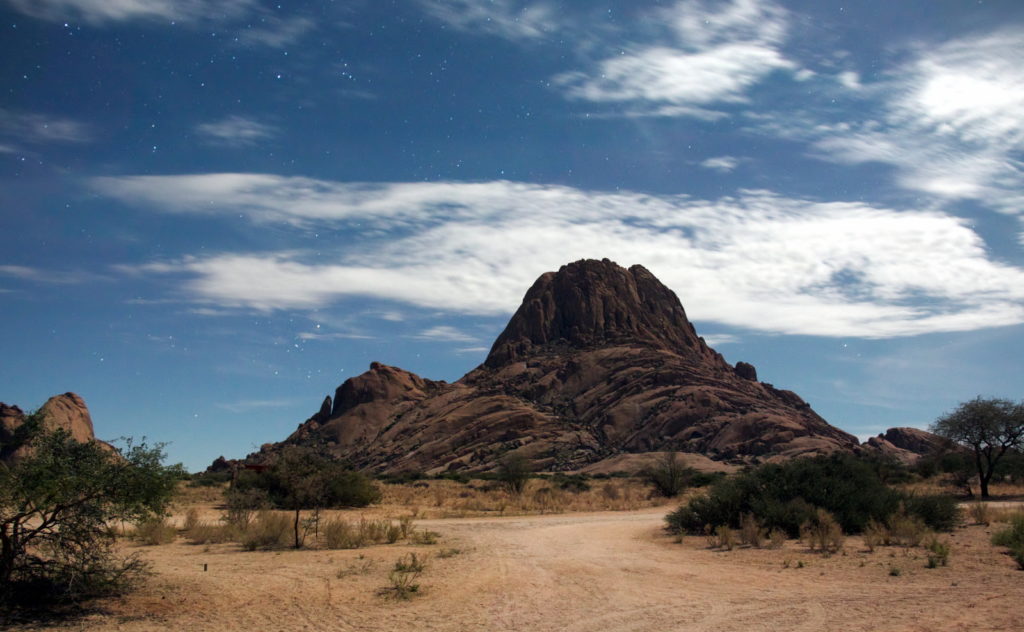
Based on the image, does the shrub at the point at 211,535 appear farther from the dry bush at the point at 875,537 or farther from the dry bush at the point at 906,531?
the dry bush at the point at 906,531

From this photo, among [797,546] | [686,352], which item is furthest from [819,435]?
[797,546]

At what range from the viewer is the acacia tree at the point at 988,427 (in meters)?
42.1

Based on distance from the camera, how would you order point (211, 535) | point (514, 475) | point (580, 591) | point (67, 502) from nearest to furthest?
point (67, 502)
point (580, 591)
point (211, 535)
point (514, 475)

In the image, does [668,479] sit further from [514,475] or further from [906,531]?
[906,531]

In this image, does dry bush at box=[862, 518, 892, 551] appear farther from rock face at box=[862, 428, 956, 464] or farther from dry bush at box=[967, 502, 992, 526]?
rock face at box=[862, 428, 956, 464]

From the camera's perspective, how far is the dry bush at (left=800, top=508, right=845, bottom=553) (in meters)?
19.8

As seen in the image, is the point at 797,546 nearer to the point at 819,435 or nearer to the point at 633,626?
the point at 633,626

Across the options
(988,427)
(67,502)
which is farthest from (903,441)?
(67,502)

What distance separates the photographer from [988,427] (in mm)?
42031

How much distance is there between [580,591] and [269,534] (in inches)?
436

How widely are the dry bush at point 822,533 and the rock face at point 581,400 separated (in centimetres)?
7628

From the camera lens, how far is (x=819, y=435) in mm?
107125

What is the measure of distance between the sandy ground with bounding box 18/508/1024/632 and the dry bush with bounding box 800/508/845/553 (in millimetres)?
444

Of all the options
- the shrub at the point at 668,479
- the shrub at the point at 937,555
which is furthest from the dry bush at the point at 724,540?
the shrub at the point at 668,479
